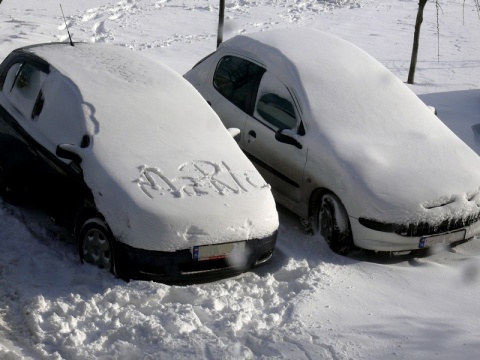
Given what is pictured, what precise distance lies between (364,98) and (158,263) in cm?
298

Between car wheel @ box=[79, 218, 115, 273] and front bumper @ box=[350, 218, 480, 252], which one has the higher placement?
car wheel @ box=[79, 218, 115, 273]

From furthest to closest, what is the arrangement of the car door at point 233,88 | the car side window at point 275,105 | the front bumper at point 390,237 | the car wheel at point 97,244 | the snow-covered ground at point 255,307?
the car door at point 233,88, the car side window at point 275,105, the front bumper at point 390,237, the car wheel at point 97,244, the snow-covered ground at point 255,307

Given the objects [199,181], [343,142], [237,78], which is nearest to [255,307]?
[199,181]

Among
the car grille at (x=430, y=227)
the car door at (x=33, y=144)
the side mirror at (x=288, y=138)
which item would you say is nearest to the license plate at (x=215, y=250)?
the car door at (x=33, y=144)

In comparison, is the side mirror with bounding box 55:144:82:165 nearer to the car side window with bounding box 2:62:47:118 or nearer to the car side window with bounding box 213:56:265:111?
the car side window with bounding box 2:62:47:118

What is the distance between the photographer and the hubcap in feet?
20.1

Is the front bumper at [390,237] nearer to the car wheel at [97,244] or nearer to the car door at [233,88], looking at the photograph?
the car door at [233,88]

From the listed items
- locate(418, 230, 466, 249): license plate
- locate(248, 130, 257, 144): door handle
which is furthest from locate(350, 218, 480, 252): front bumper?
locate(248, 130, 257, 144): door handle

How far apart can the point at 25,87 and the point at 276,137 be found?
2.30 m

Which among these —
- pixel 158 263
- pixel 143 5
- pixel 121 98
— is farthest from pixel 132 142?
pixel 143 5

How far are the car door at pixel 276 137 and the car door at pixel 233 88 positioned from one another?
0.10 metres

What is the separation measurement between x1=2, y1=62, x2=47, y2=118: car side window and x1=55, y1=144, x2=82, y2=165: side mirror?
33.0 inches

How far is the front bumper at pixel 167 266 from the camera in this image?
5.91 m

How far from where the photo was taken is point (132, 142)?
657 centimetres
